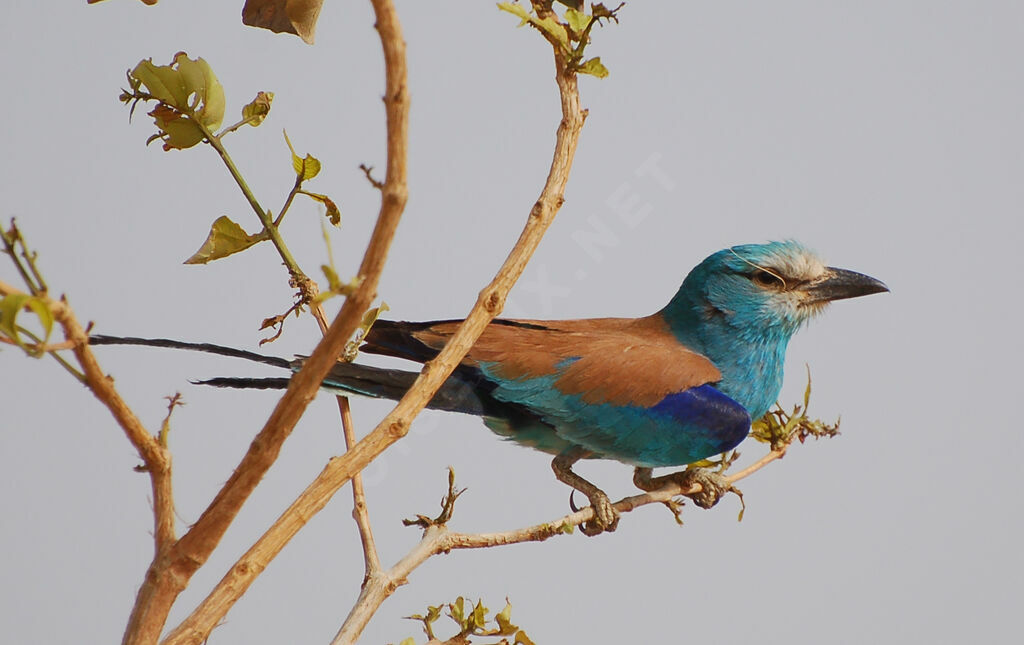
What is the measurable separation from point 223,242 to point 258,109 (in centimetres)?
21

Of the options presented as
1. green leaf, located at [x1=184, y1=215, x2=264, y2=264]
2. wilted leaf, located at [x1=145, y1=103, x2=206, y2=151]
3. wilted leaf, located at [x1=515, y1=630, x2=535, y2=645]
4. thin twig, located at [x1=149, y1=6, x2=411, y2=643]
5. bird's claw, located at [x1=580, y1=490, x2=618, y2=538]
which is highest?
Result: wilted leaf, located at [x1=145, y1=103, x2=206, y2=151]

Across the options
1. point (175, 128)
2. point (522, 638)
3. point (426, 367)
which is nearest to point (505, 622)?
point (522, 638)

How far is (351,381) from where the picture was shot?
5.87 feet

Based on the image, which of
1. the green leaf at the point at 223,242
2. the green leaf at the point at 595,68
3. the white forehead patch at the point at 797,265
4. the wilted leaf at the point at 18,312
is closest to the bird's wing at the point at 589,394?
the white forehead patch at the point at 797,265

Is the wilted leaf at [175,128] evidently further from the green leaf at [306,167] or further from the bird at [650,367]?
the bird at [650,367]

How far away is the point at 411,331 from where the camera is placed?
2.00m

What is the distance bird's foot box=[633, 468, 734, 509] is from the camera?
6.90ft

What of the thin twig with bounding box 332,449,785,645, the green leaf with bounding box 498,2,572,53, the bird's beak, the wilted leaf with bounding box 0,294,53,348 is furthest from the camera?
the bird's beak

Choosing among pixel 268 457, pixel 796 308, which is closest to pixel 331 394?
pixel 268 457

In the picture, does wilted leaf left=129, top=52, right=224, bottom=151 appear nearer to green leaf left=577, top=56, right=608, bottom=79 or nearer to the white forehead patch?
green leaf left=577, top=56, right=608, bottom=79

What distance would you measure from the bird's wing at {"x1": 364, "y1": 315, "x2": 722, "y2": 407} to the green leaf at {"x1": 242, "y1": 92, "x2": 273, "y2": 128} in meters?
0.52

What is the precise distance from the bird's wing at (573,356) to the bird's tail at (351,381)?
0.23 feet

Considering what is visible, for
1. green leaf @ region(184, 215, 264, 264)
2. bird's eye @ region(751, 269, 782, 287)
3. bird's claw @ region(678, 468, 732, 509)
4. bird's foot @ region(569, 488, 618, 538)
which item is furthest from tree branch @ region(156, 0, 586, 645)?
bird's eye @ region(751, 269, 782, 287)

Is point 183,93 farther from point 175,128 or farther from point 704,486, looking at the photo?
point 704,486
